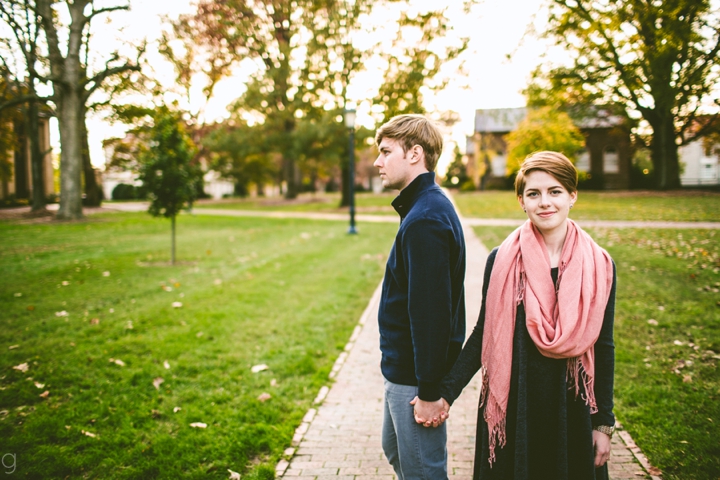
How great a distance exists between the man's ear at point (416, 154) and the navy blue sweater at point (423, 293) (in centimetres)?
8

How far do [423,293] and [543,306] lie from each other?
574mm

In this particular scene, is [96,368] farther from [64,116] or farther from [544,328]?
[64,116]

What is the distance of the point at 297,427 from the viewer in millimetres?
3703

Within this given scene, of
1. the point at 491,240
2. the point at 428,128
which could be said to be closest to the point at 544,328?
the point at 428,128

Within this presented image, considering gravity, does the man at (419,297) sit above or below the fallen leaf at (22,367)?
above

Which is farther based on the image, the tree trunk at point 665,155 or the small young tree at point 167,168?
the tree trunk at point 665,155

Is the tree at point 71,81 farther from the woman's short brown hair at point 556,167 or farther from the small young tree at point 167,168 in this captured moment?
the woman's short brown hair at point 556,167

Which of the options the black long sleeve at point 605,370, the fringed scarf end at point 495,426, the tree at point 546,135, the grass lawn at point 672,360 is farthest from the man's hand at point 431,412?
the tree at point 546,135

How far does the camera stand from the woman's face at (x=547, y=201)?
198cm

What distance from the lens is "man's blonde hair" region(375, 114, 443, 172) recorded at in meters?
1.97

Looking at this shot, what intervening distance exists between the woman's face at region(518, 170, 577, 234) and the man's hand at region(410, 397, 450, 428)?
0.92 meters

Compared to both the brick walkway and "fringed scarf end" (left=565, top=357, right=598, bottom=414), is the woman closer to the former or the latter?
"fringed scarf end" (left=565, top=357, right=598, bottom=414)

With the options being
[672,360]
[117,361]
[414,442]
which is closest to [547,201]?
[414,442]

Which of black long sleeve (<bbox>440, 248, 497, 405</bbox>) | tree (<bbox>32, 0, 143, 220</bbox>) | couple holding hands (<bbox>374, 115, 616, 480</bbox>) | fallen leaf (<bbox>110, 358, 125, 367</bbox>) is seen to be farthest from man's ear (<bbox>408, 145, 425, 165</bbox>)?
A: tree (<bbox>32, 0, 143, 220</bbox>)
